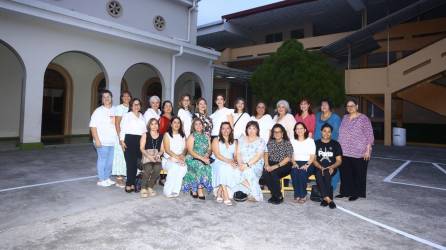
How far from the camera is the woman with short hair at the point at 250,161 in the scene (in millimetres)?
4508

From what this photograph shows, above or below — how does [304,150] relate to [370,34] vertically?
below

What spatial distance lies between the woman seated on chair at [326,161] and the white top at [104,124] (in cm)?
346

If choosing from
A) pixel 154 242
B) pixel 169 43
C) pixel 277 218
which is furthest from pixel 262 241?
pixel 169 43

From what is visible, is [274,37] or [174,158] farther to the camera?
[274,37]

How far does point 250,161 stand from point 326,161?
1.21 metres

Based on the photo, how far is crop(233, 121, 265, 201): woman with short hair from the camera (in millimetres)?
4508

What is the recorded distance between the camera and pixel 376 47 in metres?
14.2

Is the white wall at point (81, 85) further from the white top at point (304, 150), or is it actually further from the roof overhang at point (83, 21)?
the white top at point (304, 150)

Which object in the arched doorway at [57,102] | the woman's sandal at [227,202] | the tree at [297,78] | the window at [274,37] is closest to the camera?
the woman's sandal at [227,202]

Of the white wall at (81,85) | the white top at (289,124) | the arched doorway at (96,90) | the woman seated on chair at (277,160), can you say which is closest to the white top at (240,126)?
the woman seated on chair at (277,160)

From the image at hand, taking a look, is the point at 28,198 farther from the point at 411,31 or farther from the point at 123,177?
the point at 411,31

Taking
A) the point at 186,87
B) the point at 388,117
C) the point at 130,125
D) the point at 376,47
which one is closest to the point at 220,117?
the point at 130,125

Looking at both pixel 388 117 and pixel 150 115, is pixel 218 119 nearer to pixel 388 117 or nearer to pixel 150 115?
pixel 150 115

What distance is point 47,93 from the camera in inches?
483
